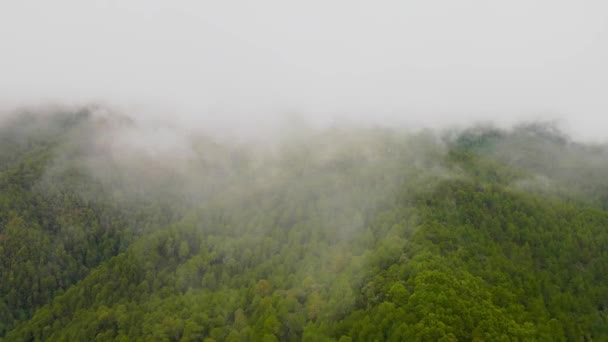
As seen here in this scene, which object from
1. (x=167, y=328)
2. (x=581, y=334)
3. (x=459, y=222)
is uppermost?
(x=459, y=222)

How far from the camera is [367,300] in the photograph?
13875cm

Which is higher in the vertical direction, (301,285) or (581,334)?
(301,285)

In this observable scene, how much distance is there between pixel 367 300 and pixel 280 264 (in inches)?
1952

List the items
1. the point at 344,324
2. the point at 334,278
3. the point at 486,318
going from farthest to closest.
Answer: the point at 334,278 → the point at 344,324 → the point at 486,318

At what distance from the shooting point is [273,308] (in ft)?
489

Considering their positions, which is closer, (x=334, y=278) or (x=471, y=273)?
(x=471, y=273)

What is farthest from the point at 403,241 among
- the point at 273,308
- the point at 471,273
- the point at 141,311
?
the point at 141,311

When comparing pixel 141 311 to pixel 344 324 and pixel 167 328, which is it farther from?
pixel 344 324

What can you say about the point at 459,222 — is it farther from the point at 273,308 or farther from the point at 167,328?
the point at 167,328

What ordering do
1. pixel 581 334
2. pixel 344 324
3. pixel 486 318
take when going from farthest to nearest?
pixel 581 334 → pixel 344 324 → pixel 486 318

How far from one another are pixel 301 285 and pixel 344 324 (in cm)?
3110

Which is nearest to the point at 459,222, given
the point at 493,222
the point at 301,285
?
the point at 493,222

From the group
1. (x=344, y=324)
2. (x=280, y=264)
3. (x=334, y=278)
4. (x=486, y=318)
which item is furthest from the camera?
(x=280, y=264)

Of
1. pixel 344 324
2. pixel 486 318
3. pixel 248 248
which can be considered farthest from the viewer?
pixel 248 248
